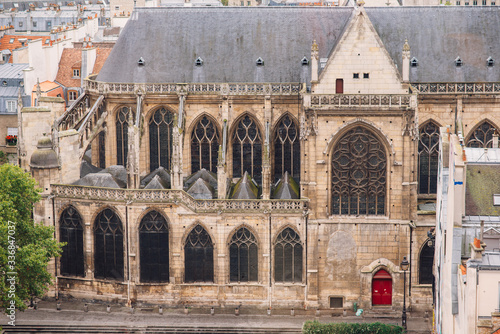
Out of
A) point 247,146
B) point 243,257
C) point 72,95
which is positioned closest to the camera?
point 243,257

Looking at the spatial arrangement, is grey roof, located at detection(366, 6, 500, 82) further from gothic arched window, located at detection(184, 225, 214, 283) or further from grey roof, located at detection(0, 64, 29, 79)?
grey roof, located at detection(0, 64, 29, 79)

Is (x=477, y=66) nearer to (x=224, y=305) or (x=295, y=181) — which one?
(x=295, y=181)

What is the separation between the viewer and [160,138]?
3371 inches

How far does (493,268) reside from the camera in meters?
49.2

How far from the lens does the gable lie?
251 ft

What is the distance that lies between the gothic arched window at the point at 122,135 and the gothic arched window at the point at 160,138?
2.25m

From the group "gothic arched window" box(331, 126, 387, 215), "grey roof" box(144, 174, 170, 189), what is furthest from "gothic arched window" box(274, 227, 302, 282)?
"grey roof" box(144, 174, 170, 189)

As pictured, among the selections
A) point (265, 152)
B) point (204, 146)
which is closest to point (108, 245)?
point (204, 146)

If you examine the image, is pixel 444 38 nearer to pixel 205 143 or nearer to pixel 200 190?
pixel 205 143

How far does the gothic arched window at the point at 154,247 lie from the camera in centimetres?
7944

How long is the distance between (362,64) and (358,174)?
8.14 metres

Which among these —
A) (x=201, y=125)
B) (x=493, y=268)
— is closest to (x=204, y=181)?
(x=201, y=125)

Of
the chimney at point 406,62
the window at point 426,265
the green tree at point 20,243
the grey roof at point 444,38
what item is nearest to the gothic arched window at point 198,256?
the green tree at point 20,243

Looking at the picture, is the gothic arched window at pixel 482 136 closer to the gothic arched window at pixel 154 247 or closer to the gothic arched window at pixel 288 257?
the gothic arched window at pixel 288 257
